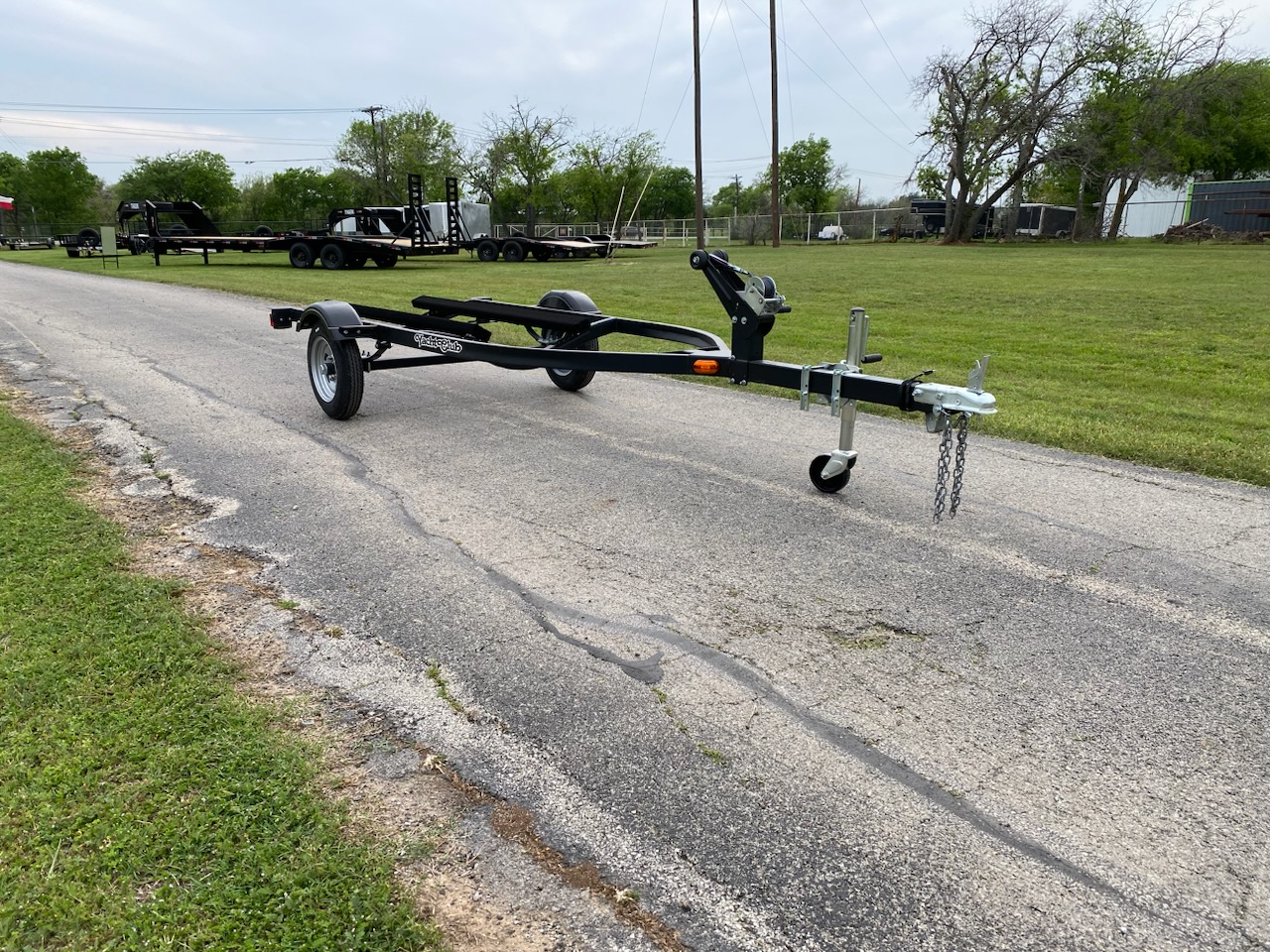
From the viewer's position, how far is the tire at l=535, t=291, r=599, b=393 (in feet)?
25.8

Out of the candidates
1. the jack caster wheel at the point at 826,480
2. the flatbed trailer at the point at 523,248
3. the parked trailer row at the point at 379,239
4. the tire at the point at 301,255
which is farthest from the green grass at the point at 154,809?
the flatbed trailer at the point at 523,248

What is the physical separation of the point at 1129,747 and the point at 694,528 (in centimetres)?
243

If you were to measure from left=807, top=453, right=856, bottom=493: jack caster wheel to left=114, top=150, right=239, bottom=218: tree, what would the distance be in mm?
95685

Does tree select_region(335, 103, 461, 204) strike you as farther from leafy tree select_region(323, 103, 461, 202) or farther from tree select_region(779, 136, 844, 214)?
tree select_region(779, 136, 844, 214)

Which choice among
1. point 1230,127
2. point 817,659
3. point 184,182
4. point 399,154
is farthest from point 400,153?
point 817,659

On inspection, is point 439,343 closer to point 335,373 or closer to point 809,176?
point 335,373

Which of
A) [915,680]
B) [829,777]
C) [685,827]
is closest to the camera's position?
[685,827]

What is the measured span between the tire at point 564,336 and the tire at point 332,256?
2548cm

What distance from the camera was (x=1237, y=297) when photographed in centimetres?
1620

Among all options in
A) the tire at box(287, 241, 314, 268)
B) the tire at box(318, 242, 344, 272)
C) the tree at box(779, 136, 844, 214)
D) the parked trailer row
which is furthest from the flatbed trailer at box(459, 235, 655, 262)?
the tree at box(779, 136, 844, 214)

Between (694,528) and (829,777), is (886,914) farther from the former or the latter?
(694,528)

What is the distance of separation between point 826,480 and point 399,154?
76200mm

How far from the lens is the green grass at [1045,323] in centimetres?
692

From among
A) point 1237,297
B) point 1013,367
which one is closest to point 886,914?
point 1013,367
